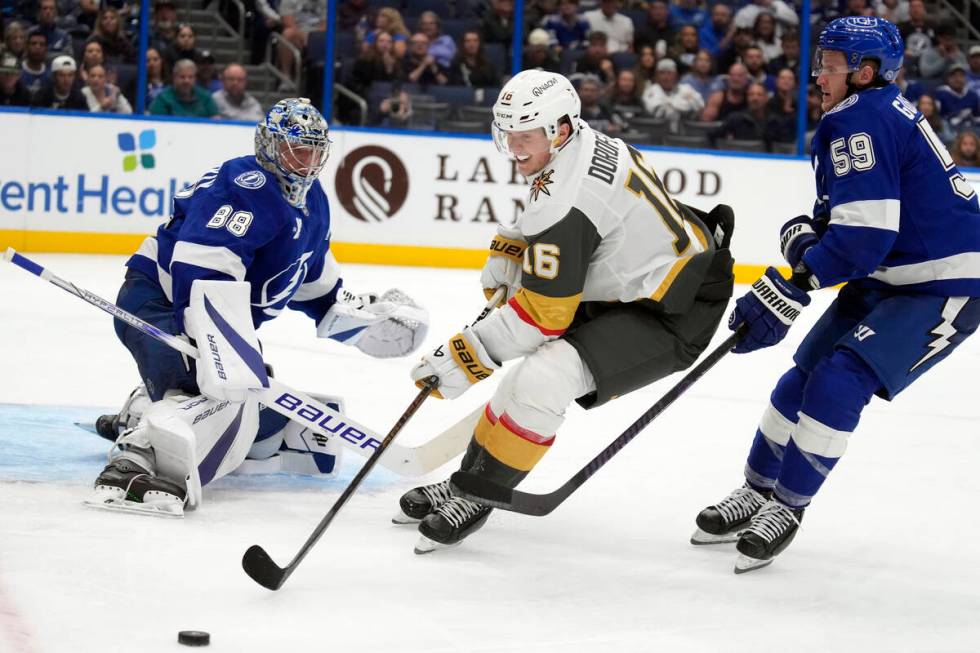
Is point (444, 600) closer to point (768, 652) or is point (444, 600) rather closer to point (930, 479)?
point (768, 652)

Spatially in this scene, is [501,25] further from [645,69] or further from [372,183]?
[372,183]

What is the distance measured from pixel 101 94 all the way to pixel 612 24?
340 centimetres

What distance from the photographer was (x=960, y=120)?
934 cm

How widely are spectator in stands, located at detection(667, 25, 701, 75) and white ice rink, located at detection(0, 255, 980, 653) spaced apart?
490 cm

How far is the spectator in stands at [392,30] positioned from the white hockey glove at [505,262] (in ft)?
19.3

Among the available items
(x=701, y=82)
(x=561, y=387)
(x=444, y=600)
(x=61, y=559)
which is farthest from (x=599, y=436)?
(x=701, y=82)

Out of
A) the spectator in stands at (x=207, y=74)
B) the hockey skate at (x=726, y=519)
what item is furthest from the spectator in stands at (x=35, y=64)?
the hockey skate at (x=726, y=519)

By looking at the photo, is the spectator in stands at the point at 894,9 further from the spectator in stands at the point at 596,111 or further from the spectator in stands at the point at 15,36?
the spectator in stands at the point at 15,36

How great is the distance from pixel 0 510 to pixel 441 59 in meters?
6.35

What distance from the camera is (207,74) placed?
8711 mm

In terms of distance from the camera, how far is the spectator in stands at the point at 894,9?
9.80 m

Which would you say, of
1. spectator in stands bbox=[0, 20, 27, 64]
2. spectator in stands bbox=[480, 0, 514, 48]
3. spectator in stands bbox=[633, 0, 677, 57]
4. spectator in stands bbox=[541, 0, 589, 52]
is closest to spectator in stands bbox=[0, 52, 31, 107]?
spectator in stands bbox=[0, 20, 27, 64]

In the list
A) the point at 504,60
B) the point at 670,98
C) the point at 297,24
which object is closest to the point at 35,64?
the point at 297,24

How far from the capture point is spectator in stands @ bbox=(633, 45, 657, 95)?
30.3ft
